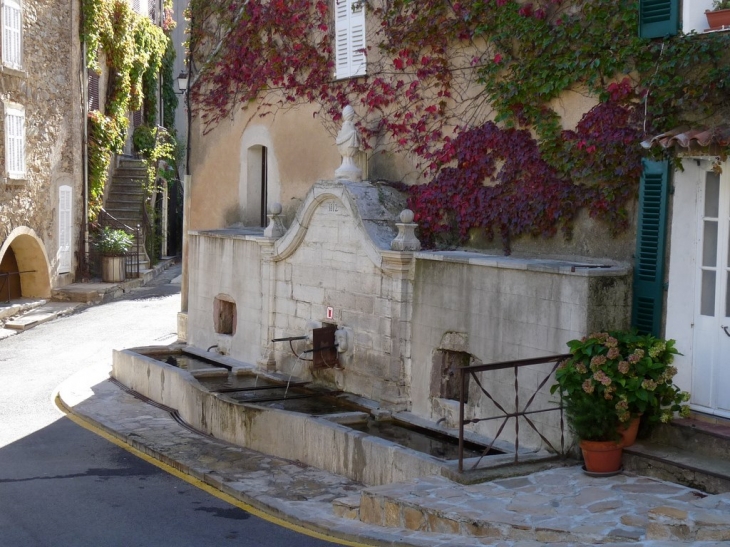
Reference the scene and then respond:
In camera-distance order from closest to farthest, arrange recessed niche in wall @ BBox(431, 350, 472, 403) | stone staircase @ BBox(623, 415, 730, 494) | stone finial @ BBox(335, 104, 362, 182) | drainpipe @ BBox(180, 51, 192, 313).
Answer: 1. stone staircase @ BBox(623, 415, 730, 494)
2. recessed niche in wall @ BBox(431, 350, 472, 403)
3. stone finial @ BBox(335, 104, 362, 182)
4. drainpipe @ BBox(180, 51, 192, 313)

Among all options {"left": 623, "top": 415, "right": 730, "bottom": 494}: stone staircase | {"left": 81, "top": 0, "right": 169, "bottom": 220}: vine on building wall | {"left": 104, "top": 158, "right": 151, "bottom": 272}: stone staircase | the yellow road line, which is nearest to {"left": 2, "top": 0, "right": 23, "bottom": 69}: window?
{"left": 81, "top": 0, "right": 169, "bottom": 220}: vine on building wall

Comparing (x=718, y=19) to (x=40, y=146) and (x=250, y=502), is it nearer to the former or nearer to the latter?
(x=250, y=502)

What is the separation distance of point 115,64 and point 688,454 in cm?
2239

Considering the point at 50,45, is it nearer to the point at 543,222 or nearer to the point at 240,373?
the point at 240,373

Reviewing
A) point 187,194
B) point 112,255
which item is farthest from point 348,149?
point 112,255

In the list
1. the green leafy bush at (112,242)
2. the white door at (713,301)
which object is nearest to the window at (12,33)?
the green leafy bush at (112,242)

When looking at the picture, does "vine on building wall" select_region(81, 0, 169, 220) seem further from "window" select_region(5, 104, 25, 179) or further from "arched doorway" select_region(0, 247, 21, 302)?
"window" select_region(5, 104, 25, 179)

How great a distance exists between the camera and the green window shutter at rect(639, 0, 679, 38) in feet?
30.2

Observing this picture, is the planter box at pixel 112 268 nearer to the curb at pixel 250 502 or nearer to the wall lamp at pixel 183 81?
the wall lamp at pixel 183 81

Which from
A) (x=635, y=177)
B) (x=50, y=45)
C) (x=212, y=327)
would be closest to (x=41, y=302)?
(x=50, y=45)

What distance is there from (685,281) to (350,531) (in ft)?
12.3

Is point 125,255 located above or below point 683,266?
below

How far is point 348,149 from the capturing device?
42.6ft

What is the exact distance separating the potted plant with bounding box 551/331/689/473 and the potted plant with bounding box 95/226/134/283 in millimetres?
18425
